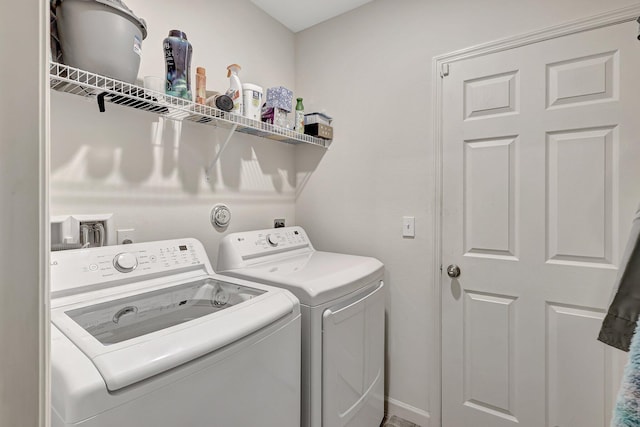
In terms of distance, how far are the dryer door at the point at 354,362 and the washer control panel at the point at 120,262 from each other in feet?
2.18

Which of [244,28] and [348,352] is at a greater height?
[244,28]

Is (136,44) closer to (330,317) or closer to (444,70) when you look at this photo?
(330,317)

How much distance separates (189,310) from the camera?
1.08 m

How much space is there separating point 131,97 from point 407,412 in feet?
7.21

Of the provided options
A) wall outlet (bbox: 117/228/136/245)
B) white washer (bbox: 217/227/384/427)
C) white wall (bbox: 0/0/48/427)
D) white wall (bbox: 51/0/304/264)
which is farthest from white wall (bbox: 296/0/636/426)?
white wall (bbox: 0/0/48/427)

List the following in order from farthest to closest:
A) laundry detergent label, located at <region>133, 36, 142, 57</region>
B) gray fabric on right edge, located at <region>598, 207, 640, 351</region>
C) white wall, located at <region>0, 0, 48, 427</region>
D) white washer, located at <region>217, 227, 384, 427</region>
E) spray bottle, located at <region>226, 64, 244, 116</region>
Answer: spray bottle, located at <region>226, 64, 244, 116</region> < white washer, located at <region>217, 227, 384, 427</region> < laundry detergent label, located at <region>133, 36, 142, 57</region> < gray fabric on right edge, located at <region>598, 207, 640, 351</region> < white wall, located at <region>0, 0, 48, 427</region>

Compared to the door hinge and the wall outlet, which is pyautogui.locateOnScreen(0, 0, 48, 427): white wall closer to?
the wall outlet

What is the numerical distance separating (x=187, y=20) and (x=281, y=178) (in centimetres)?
109

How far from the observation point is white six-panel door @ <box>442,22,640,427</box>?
135 centimetres

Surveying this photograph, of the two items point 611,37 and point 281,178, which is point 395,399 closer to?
point 281,178

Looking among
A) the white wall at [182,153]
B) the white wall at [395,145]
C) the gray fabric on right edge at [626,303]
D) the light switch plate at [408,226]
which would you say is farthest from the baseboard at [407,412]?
the white wall at [182,153]

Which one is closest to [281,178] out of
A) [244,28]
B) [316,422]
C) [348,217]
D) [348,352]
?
[348,217]

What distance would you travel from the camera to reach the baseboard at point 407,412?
1.80 meters

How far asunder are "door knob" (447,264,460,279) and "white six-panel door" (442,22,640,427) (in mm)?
32
